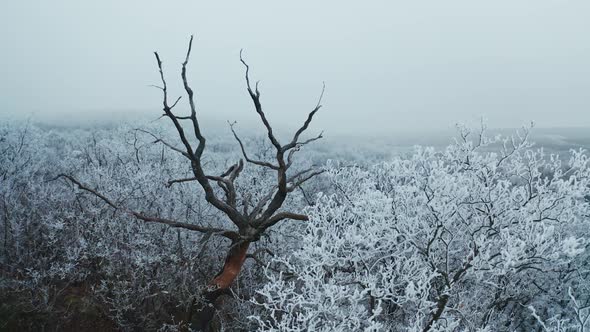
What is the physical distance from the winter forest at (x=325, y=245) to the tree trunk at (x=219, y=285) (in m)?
0.03

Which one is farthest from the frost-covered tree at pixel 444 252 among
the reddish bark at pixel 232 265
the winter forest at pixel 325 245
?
the reddish bark at pixel 232 265

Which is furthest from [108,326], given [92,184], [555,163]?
[555,163]

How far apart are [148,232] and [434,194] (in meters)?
7.33

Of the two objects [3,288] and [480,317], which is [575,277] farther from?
[3,288]

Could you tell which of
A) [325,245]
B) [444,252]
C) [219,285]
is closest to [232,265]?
[219,285]

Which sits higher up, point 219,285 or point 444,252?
point 444,252

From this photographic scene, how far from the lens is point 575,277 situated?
33.4ft

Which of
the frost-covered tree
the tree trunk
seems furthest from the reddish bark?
the frost-covered tree

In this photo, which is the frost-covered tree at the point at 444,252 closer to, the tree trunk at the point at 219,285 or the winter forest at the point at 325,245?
the winter forest at the point at 325,245

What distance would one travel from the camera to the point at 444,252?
846cm

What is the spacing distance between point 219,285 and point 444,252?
489 cm

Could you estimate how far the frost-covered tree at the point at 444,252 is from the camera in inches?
286

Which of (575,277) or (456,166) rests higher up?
(456,166)

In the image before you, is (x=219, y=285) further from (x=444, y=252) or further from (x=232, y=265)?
(x=444, y=252)
